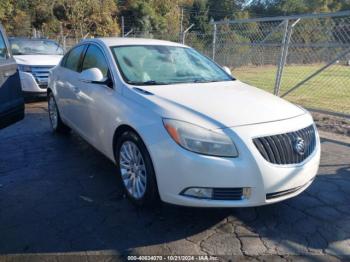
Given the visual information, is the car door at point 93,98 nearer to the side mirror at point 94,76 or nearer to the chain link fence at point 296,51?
the side mirror at point 94,76

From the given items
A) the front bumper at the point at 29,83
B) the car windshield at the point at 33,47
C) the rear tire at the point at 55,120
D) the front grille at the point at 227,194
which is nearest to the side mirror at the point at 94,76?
the front grille at the point at 227,194

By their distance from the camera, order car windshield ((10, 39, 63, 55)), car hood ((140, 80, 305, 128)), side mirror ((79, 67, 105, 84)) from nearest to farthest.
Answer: car hood ((140, 80, 305, 128)), side mirror ((79, 67, 105, 84)), car windshield ((10, 39, 63, 55))

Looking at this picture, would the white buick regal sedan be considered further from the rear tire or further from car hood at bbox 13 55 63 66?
car hood at bbox 13 55 63 66

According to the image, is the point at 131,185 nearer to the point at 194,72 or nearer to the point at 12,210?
the point at 12,210

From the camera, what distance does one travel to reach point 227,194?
9.89 feet

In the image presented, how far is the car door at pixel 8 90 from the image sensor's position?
462cm

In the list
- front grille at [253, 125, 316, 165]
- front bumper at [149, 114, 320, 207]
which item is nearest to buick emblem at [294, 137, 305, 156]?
front grille at [253, 125, 316, 165]

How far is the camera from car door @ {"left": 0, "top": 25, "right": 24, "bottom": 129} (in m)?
4.62

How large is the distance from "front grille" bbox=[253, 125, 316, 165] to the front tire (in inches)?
39.3

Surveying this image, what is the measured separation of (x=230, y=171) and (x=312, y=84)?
40.1 feet

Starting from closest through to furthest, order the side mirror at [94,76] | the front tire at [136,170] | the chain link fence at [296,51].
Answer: the front tire at [136,170], the side mirror at [94,76], the chain link fence at [296,51]

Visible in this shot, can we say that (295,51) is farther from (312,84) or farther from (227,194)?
(227,194)

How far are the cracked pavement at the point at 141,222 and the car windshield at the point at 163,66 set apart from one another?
129 centimetres

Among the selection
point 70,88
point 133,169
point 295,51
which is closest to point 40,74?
point 70,88
